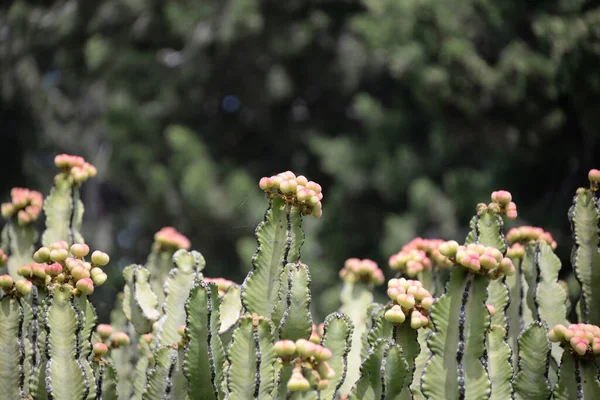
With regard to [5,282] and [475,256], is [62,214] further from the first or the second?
[475,256]

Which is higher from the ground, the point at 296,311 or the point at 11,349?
the point at 296,311

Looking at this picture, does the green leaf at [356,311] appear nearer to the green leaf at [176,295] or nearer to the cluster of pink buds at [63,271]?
the green leaf at [176,295]

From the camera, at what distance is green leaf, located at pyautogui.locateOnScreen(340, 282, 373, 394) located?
2.99 metres

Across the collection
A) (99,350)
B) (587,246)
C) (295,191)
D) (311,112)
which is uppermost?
(311,112)

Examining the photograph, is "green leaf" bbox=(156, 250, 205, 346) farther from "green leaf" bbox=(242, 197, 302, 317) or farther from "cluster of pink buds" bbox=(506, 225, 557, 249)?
"cluster of pink buds" bbox=(506, 225, 557, 249)

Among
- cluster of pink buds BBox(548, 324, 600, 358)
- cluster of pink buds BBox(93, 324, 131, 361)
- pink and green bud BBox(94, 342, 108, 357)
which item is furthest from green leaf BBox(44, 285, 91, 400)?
cluster of pink buds BBox(548, 324, 600, 358)

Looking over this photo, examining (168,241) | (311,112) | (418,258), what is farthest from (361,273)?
(311,112)

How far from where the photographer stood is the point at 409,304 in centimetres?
222

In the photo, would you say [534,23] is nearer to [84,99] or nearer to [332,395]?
[332,395]

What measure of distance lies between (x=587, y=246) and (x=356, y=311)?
3.08ft

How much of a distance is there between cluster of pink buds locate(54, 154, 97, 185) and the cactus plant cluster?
525 mm

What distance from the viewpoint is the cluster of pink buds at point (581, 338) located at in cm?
221

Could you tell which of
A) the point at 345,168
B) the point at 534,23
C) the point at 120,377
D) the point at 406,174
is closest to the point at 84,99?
the point at 345,168

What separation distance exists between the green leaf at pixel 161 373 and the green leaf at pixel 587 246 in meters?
1.42
